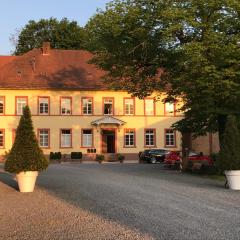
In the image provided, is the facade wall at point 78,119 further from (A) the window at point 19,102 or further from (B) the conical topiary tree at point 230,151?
(B) the conical topiary tree at point 230,151

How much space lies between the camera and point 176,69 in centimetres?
2836

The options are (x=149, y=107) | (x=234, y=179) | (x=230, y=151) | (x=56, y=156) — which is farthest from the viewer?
(x=149, y=107)

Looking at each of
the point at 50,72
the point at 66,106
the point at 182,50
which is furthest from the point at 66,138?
the point at 182,50

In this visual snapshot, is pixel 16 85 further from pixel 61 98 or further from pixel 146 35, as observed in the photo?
pixel 146 35

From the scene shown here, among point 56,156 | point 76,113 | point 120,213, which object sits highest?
point 76,113

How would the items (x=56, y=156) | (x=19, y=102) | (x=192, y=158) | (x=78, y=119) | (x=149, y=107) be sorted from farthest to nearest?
(x=149, y=107), (x=78, y=119), (x=19, y=102), (x=56, y=156), (x=192, y=158)

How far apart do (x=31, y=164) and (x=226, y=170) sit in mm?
7294

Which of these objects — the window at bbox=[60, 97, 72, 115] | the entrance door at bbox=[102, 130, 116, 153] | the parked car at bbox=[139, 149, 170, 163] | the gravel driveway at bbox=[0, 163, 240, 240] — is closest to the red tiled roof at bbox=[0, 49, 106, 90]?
the window at bbox=[60, 97, 72, 115]

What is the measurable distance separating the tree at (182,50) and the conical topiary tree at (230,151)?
4.23 meters

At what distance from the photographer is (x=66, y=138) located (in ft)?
184

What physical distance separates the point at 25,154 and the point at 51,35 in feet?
175

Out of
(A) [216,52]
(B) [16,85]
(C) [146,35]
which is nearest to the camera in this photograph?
(A) [216,52]

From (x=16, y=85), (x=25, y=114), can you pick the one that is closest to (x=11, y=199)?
(x=25, y=114)

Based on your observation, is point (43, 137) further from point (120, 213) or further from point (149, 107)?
point (120, 213)
